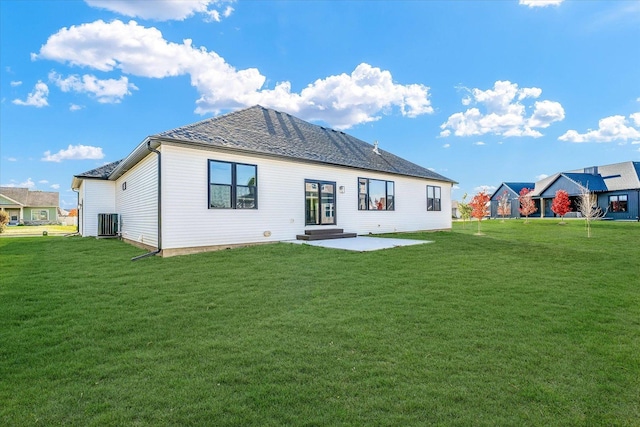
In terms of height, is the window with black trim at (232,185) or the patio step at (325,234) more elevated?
the window with black trim at (232,185)

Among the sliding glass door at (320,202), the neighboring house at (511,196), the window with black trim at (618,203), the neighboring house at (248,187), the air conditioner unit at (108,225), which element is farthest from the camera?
the neighboring house at (511,196)

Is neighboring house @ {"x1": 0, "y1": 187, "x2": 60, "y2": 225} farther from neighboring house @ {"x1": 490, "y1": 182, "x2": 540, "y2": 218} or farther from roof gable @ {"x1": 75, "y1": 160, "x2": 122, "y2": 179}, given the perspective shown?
neighboring house @ {"x1": 490, "y1": 182, "x2": 540, "y2": 218}

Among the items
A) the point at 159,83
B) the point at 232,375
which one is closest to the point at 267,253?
the point at 232,375

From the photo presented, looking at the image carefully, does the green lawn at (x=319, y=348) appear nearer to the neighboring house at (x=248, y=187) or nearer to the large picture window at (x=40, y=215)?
the neighboring house at (x=248, y=187)

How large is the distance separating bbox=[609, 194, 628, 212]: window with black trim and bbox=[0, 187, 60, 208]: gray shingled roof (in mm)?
62389

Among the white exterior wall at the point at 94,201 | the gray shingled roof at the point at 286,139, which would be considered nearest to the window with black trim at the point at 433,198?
the gray shingled roof at the point at 286,139

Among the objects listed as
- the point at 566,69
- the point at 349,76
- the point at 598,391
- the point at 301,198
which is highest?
the point at 349,76

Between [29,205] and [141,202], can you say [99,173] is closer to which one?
[141,202]

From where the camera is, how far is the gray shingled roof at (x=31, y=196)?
125ft

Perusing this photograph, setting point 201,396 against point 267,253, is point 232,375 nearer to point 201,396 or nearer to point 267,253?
point 201,396

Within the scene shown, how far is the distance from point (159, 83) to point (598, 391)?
18.6 m

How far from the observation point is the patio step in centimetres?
1132

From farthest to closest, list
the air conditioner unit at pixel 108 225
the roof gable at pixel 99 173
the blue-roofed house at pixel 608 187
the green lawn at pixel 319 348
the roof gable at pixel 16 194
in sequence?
the roof gable at pixel 16 194 → the blue-roofed house at pixel 608 187 → the roof gable at pixel 99 173 → the air conditioner unit at pixel 108 225 → the green lawn at pixel 319 348

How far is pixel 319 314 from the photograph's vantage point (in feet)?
13.6
